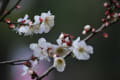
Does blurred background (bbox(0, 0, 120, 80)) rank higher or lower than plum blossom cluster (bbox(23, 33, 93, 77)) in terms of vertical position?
lower

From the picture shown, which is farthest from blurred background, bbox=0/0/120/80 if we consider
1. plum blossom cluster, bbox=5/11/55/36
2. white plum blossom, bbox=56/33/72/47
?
white plum blossom, bbox=56/33/72/47

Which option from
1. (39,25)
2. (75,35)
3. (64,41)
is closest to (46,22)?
(39,25)

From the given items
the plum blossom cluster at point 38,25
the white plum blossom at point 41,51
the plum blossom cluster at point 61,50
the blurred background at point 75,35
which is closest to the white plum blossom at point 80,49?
the plum blossom cluster at point 61,50

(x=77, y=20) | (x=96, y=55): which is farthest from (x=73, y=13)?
(x=96, y=55)

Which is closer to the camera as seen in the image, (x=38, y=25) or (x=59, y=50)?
(x=59, y=50)

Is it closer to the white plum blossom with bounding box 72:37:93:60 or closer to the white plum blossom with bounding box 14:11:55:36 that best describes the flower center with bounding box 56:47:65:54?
the white plum blossom with bounding box 72:37:93:60

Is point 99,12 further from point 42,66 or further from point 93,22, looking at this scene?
point 42,66

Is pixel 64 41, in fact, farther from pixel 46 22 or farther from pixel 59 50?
pixel 46 22

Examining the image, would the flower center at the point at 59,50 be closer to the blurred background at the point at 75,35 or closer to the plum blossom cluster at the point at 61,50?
the plum blossom cluster at the point at 61,50
